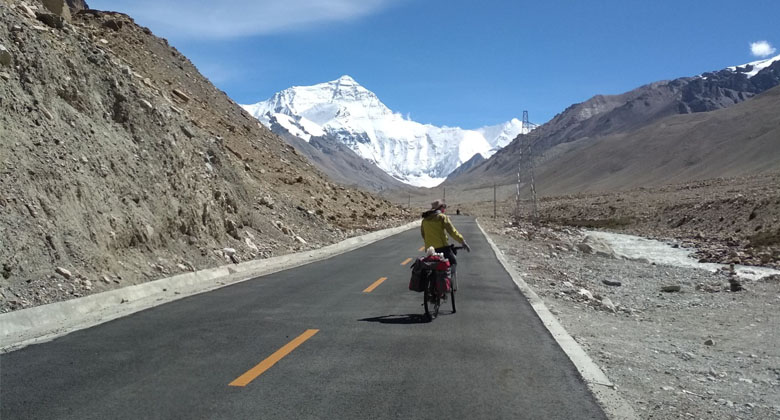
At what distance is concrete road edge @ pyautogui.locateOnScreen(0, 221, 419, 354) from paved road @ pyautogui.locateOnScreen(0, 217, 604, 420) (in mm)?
442

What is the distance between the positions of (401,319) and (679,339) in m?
4.56

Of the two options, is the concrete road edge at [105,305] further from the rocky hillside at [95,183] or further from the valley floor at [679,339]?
the valley floor at [679,339]

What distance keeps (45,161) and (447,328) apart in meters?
9.02

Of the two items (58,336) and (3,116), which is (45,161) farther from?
(58,336)

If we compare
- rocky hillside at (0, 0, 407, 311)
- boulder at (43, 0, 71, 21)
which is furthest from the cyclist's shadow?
boulder at (43, 0, 71, 21)

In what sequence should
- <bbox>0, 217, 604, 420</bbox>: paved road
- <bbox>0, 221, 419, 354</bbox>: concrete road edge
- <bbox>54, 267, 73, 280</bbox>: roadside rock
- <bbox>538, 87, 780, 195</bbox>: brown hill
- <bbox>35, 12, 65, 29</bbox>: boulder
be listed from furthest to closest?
<bbox>538, 87, 780, 195</bbox>: brown hill → <bbox>35, 12, 65, 29</bbox>: boulder → <bbox>54, 267, 73, 280</bbox>: roadside rock → <bbox>0, 221, 419, 354</bbox>: concrete road edge → <bbox>0, 217, 604, 420</bbox>: paved road

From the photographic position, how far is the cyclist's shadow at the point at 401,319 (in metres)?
9.17

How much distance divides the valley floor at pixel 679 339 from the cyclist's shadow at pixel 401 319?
225cm

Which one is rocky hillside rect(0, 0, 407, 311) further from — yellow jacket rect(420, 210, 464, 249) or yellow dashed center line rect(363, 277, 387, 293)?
yellow jacket rect(420, 210, 464, 249)

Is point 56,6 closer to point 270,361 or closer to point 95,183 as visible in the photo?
point 95,183

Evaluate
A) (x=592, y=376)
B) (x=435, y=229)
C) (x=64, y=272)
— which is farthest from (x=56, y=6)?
(x=592, y=376)

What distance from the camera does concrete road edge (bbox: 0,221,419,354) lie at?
8203 mm

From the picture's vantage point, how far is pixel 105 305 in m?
10.5

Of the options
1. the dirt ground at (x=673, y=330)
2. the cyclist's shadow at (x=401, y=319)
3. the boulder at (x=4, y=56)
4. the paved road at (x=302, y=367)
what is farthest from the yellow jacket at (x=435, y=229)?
the boulder at (x=4, y=56)
